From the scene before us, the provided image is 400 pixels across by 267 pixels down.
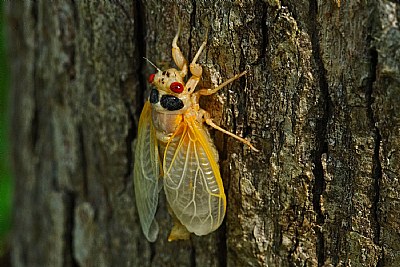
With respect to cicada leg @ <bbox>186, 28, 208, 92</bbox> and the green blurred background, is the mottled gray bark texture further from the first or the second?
the green blurred background

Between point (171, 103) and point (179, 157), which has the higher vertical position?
point (171, 103)

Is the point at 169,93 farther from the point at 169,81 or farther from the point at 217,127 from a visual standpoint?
the point at 217,127

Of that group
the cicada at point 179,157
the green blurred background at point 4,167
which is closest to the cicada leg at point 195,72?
the cicada at point 179,157

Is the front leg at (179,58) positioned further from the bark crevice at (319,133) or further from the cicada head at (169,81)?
the bark crevice at (319,133)

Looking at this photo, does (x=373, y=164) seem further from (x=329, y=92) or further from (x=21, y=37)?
(x=21, y=37)

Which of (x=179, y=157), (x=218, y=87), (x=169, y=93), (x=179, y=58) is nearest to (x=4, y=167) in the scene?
(x=179, y=157)
